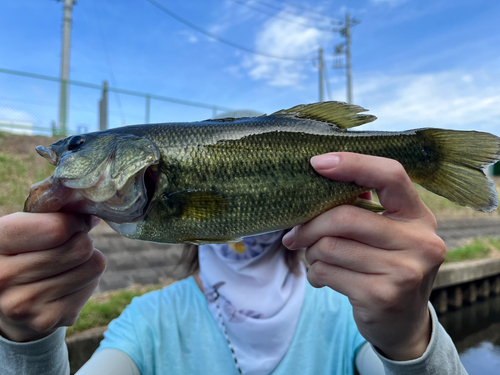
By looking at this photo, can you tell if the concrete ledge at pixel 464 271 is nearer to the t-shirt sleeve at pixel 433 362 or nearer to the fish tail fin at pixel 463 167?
the t-shirt sleeve at pixel 433 362

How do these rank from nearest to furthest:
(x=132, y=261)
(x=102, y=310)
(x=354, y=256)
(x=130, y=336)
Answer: (x=354, y=256) < (x=130, y=336) < (x=102, y=310) < (x=132, y=261)

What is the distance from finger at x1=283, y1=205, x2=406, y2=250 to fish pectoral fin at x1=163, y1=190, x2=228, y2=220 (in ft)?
1.47

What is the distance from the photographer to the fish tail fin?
1.46 m

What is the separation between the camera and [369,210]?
1.45m

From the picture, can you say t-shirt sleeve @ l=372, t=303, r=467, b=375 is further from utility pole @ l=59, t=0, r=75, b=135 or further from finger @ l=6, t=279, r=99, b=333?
utility pole @ l=59, t=0, r=75, b=135

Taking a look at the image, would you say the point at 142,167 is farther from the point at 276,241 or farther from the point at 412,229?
the point at 276,241

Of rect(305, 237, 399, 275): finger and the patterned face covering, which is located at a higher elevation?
rect(305, 237, 399, 275): finger

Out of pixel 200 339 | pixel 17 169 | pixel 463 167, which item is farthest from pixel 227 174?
pixel 17 169

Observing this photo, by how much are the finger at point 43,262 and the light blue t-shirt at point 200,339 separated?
1.26 metres

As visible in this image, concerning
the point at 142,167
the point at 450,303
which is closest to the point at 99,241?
the point at 142,167

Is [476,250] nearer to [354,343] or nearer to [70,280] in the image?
[354,343]

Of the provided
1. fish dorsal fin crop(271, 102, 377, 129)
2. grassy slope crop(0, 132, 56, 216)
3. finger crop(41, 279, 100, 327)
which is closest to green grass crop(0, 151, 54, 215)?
grassy slope crop(0, 132, 56, 216)

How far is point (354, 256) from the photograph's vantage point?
4.46 ft

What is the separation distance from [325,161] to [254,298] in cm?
171
